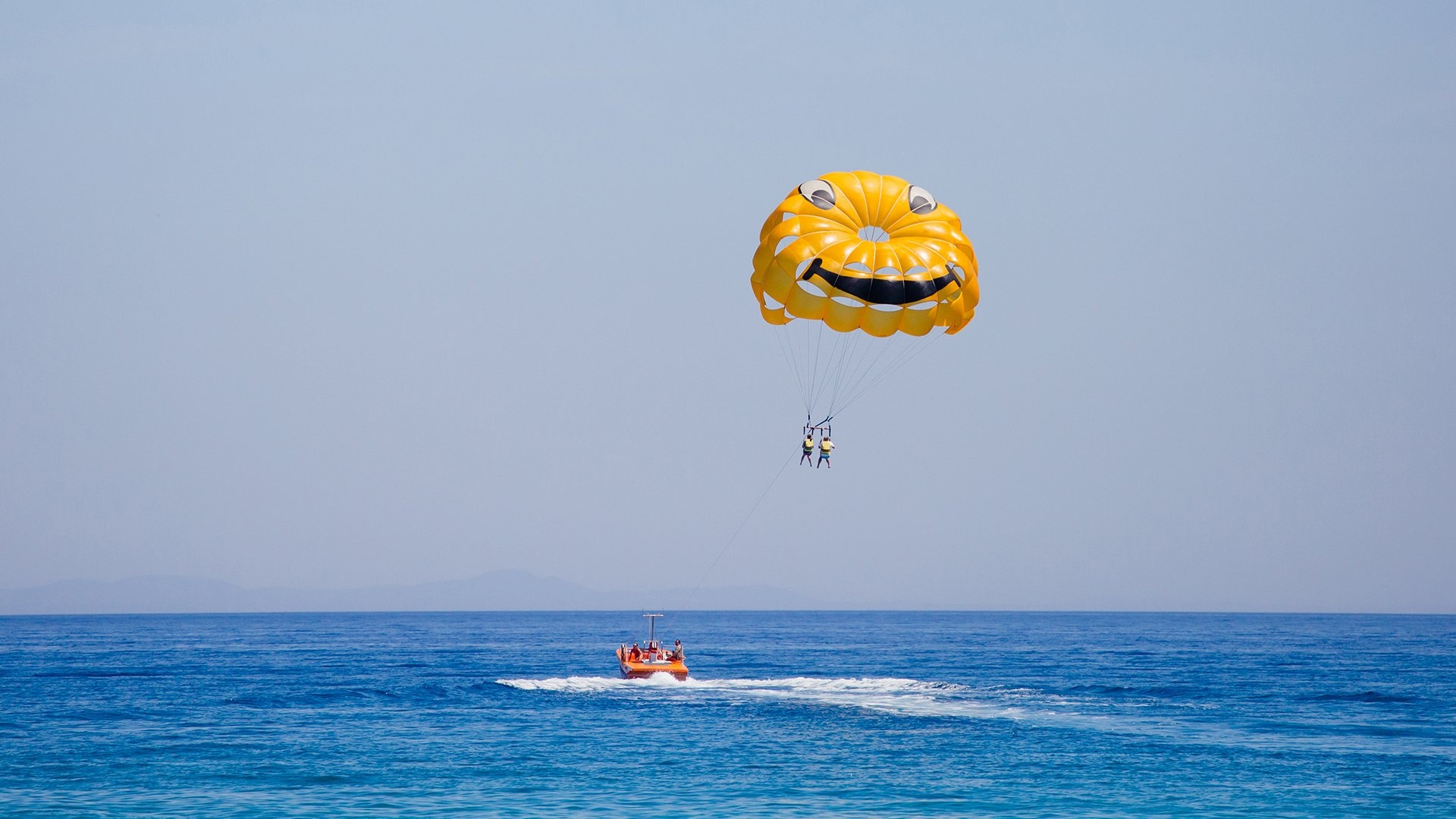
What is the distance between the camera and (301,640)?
342ft

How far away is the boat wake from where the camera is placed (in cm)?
3941

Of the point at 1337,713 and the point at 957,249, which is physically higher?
the point at 957,249

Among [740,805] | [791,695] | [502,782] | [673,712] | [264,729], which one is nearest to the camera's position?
[740,805]

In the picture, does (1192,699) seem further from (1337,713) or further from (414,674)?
(414,674)

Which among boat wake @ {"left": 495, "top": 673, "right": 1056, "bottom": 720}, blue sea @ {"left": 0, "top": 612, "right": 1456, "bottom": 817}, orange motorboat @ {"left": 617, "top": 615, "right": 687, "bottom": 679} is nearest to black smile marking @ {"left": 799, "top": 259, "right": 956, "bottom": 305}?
blue sea @ {"left": 0, "top": 612, "right": 1456, "bottom": 817}

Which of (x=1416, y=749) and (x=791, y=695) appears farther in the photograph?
(x=791, y=695)

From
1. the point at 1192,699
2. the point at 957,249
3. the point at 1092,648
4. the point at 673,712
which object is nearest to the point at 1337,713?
the point at 1192,699

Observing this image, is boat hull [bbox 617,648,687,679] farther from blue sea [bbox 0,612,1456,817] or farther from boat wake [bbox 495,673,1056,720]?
blue sea [bbox 0,612,1456,817]

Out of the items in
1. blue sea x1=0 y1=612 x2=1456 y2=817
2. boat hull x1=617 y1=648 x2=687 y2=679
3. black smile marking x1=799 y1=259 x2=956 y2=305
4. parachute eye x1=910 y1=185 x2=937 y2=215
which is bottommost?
blue sea x1=0 y1=612 x2=1456 y2=817

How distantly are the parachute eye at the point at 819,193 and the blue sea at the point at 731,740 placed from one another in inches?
449

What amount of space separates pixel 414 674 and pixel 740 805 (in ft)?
117

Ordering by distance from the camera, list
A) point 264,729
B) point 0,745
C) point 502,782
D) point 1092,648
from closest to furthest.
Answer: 1. point 502,782
2. point 0,745
3. point 264,729
4. point 1092,648

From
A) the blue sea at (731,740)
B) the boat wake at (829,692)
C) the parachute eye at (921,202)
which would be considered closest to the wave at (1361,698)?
the blue sea at (731,740)

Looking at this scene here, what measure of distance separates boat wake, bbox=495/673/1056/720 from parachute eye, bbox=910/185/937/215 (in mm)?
16619
